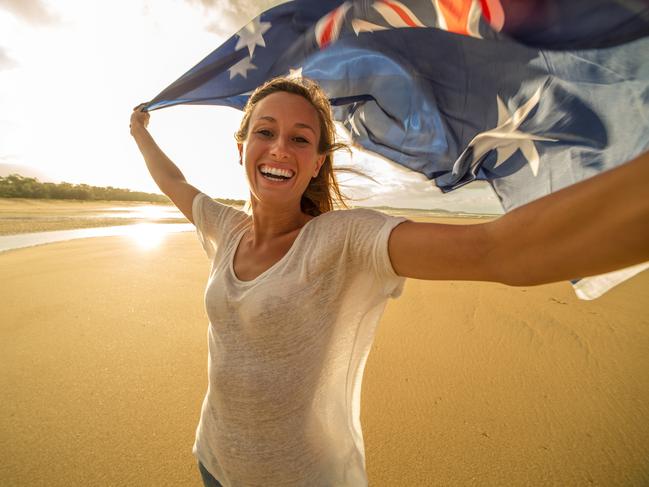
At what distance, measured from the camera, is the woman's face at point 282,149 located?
56.9 inches

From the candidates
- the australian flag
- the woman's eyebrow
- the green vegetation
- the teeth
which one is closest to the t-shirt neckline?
the teeth

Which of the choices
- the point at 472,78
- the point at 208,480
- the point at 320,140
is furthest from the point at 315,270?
the point at 472,78

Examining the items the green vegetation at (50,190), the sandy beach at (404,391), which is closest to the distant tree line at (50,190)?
the green vegetation at (50,190)

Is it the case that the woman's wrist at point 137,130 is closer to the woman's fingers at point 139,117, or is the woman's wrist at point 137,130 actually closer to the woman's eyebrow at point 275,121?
the woman's fingers at point 139,117

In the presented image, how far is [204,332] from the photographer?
3898mm

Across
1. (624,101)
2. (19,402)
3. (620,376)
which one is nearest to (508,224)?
(624,101)

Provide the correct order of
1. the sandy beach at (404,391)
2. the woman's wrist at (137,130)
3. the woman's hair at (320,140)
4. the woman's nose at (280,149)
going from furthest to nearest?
1. the woman's wrist at (137,130)
2. the sandy beach at (404,391)
3. the woman's hair at (320,140)
4. the woman's nose at (280,149)

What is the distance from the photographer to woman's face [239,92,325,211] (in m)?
1.45

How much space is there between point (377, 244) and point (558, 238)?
0.46 meters

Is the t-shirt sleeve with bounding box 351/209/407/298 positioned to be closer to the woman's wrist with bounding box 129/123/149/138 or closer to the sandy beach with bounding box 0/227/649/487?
the sandy beach with bounding box 0/227/649/487

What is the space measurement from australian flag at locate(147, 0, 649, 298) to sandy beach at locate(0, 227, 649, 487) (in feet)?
5.21

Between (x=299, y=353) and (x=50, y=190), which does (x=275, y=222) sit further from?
(x=50, y=190)

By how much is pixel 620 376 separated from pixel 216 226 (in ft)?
13.3

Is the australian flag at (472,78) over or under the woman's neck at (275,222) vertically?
over
